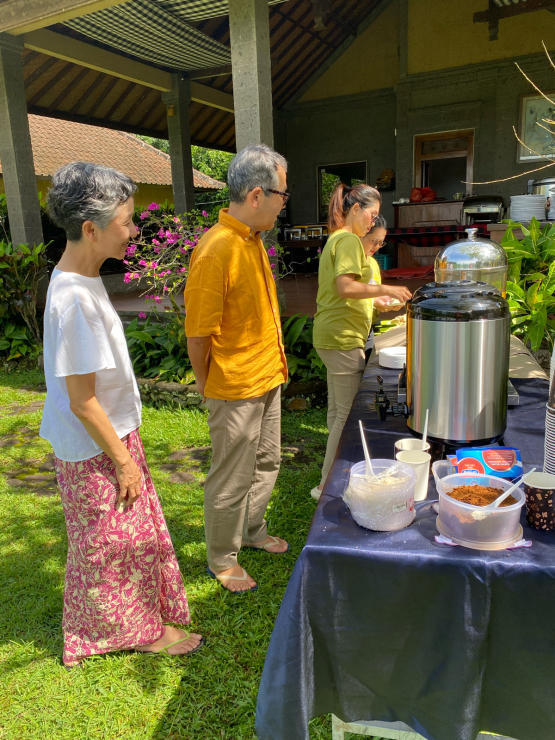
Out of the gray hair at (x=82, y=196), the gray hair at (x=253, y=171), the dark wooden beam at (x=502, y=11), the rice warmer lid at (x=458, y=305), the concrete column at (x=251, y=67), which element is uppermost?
the dark wooden beam at (x=502, y=11)

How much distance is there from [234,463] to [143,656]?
0.87 metres

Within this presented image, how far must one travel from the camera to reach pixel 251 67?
5.11 metres

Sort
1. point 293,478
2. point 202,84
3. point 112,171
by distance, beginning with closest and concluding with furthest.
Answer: point 112,171, point 293,478, point 202,84

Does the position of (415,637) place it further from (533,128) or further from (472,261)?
(533,128)

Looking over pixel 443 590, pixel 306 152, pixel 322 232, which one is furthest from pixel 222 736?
pixel 306 152

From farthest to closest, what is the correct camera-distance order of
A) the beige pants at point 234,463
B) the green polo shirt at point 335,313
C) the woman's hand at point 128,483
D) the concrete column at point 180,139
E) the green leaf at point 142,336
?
the concrete column at point 180,139 < the green leaf at point 142,336 < the green polo shirt at point 335,313 < the beige pants at point 234,463 < the woman's hand at point 128,483

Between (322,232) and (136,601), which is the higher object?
(322,232)

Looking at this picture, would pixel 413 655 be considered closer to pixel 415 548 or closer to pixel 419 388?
pixel 415 548

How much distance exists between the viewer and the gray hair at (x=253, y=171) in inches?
85.4

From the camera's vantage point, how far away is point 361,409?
2090mm

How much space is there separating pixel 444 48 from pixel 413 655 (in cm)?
1296

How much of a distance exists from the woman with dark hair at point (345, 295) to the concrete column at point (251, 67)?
2.51m

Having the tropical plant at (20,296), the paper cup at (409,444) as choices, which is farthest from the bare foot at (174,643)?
the tropical plant at (20,296)

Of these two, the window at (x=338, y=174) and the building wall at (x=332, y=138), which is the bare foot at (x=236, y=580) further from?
the building wall at (x=332, y=138)
